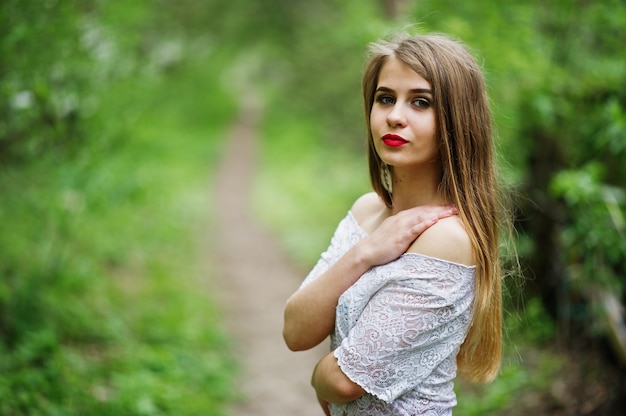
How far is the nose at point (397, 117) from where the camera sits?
167 cm

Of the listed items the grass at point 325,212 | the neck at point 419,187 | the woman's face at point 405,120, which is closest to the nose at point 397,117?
the woman's face at point 405,120

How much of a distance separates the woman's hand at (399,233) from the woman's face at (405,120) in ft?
0.49

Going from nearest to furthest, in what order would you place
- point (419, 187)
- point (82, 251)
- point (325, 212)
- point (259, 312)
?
1. point (419, 187)
2. point (82, 251)
3. point (259, 312)
4. point (325, 212)

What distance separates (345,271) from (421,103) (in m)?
0.55

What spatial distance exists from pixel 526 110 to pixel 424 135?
3867 mm

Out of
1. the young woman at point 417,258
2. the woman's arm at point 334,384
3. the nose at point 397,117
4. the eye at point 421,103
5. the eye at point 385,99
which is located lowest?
the woman's arm at point 334,384

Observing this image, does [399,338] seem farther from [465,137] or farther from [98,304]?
[98,304]

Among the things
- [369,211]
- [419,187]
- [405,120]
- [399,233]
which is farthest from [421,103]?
[369,211]

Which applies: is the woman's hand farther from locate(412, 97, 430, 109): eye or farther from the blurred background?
the blurred background

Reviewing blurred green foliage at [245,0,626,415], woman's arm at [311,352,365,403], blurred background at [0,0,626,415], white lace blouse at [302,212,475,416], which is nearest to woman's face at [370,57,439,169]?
white lace blouse at [302,212,475,416]

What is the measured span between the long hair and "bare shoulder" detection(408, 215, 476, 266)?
3 centimetres

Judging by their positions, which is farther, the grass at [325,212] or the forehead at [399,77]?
the grass at [325,212]

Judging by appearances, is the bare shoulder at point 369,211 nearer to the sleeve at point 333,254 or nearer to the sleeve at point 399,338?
the sleeve at point 333,254

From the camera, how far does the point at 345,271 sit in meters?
1.77
